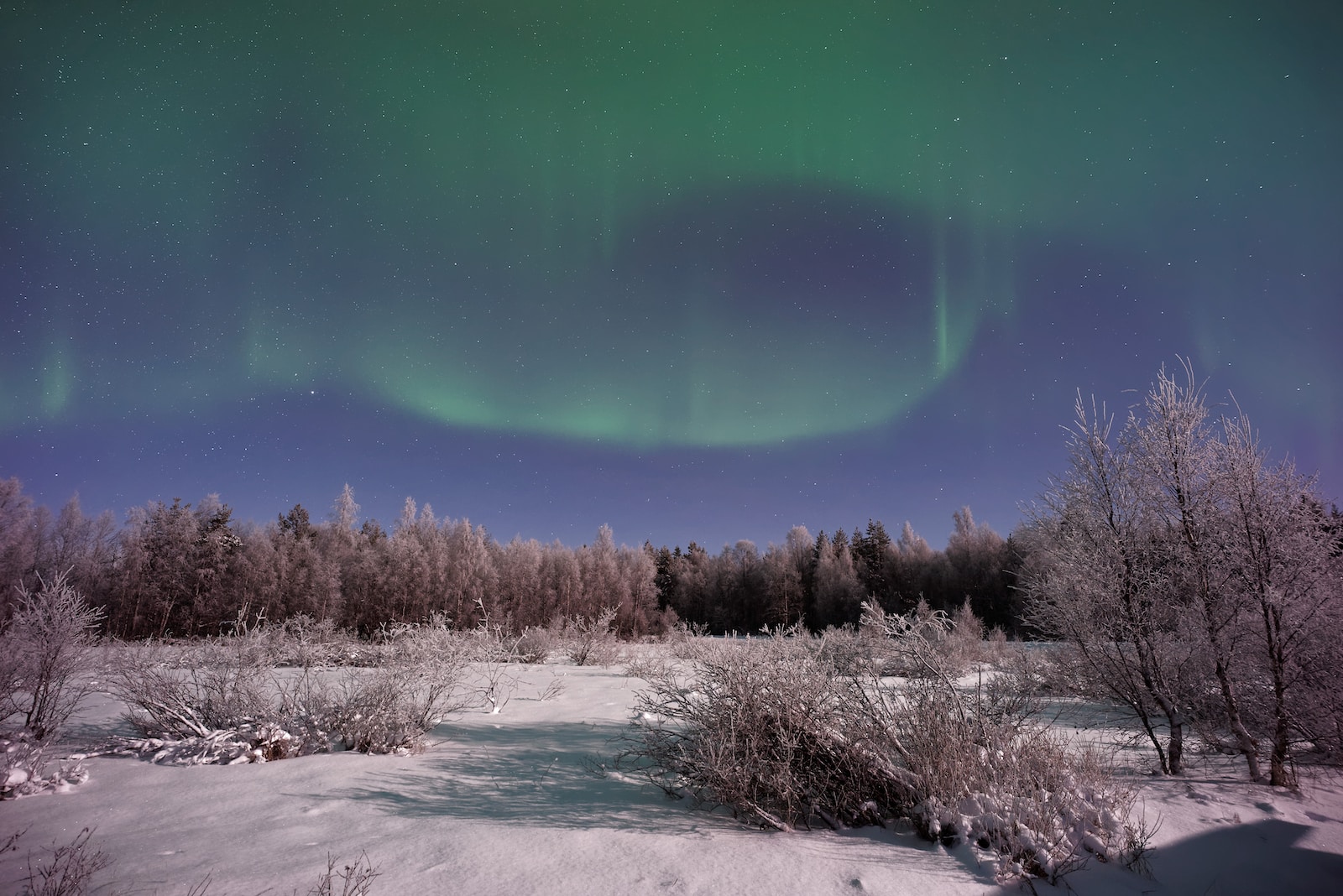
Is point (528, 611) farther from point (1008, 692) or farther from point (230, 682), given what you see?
point (1008, 692)

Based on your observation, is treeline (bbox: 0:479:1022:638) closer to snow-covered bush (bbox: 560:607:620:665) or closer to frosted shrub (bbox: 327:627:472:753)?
snow-covered bush (bbox: 560:607:620:665)

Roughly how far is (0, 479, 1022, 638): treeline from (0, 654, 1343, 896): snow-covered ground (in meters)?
13.2

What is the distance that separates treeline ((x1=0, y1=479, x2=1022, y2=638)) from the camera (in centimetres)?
2859

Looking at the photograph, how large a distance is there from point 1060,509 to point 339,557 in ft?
126

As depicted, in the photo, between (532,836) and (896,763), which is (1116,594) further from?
(532,836)

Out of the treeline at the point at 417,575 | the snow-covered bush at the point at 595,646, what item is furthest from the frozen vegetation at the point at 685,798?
the treeline at the point at 417,575

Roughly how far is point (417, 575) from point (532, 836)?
34575mm

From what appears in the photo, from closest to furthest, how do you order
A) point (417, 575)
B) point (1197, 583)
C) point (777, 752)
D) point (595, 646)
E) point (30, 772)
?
point (777, 752) < point (30, 772) < point (1197, 583) < point (595, 646) < point (417, 575)

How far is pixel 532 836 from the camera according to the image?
12.5ft

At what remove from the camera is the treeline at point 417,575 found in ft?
93.8

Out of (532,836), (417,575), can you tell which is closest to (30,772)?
(532,836)

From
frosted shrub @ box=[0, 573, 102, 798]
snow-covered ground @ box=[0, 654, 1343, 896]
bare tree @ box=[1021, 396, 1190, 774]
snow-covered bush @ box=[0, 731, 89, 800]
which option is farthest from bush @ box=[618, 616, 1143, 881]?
frosted shrub @ box=[0, 573, 102, 798]

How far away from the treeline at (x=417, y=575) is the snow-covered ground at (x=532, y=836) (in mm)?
13213

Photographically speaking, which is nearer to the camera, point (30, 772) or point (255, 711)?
point (30, 772)
